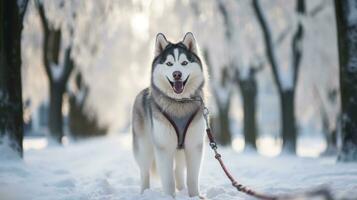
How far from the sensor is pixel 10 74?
9477 mm

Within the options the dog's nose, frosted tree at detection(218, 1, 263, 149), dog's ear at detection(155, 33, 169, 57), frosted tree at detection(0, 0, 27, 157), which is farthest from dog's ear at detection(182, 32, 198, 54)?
frosted tree at detection(218, 1, 263, 149)

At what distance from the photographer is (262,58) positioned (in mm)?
19344

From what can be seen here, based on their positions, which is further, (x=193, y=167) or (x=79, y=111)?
(x=79, y=111)

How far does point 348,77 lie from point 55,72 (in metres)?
14.5

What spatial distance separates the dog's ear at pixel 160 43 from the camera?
21.2 ft

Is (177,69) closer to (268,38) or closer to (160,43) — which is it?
(160,43)

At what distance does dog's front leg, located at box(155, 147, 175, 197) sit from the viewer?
20.7 feet

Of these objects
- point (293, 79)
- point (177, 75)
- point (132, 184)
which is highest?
point (177, 75)

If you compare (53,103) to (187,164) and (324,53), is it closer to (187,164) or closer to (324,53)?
(324,53)

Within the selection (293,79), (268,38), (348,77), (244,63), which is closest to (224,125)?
(244,63)

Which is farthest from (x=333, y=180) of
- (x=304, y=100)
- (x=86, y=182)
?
(x=304, y=100)

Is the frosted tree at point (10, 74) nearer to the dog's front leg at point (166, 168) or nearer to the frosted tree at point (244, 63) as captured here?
the dog's front leg at point (166, 168)

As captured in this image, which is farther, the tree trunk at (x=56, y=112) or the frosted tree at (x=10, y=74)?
the tree trunk at (x=56, y=112)

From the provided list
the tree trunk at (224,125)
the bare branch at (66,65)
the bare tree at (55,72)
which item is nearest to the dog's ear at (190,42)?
the bare tree at (55,72)
